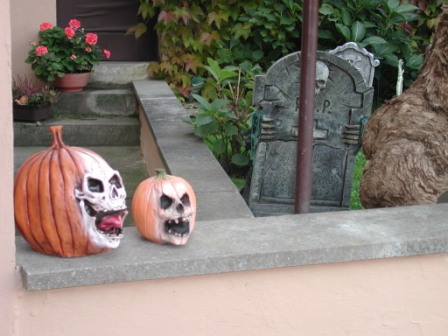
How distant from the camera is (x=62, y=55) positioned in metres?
6.91

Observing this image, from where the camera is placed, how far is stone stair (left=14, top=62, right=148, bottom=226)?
248 inches

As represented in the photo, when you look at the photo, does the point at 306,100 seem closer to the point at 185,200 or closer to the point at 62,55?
the point at 185,200

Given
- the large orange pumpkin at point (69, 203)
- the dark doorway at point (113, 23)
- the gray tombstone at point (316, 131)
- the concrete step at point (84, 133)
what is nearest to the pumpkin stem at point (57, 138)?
the large orange pumpkin at point (69, 203)

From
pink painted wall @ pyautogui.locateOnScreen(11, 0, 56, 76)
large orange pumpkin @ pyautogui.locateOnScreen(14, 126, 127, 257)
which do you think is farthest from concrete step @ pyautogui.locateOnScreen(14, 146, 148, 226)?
large orange pumpkin @ pyautogui.locateOnScreen(14, 126, 127, 257)

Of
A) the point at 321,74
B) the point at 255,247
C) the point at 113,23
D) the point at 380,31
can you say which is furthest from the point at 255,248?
the point at 380,31

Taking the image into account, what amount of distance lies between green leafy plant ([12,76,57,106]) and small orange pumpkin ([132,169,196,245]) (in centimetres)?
400

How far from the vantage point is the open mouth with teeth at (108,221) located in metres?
2.56

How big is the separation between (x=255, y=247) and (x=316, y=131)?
1.91m

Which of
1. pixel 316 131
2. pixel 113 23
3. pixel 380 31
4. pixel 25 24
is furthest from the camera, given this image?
pixel 380 31

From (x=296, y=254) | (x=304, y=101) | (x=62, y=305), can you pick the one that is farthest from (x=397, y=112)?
(x=62, y=305)

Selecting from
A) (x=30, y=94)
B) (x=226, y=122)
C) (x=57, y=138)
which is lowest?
(x=30, y=94)

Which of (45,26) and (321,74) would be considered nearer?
(321,74)

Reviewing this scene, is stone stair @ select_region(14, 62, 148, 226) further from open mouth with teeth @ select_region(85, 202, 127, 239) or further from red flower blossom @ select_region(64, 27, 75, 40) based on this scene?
open mouth with teeth @ select_region(85, 202, 127, 239)

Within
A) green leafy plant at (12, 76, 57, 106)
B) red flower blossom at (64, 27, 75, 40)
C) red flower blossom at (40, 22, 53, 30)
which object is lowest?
green leafy plant at (12, 76, 57, 106)
